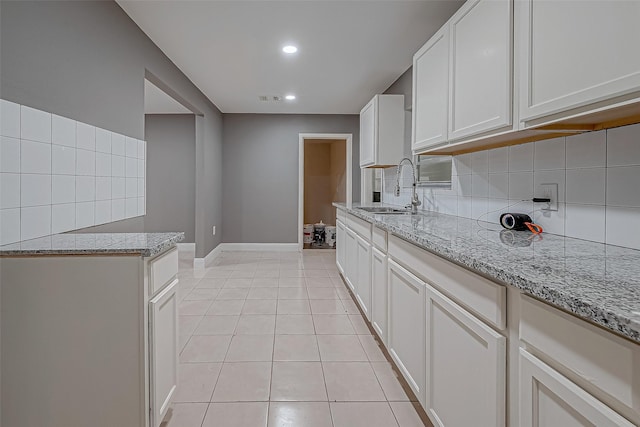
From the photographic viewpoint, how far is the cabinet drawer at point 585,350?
0.62 m

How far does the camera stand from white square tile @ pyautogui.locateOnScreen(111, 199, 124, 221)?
249cm

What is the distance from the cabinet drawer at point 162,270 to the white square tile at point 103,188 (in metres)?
0.94

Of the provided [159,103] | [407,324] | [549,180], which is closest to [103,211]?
[407,324]

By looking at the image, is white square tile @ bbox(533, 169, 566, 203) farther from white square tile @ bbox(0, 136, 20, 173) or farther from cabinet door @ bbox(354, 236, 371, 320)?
white square tile @ bbox(0, 136, 20, 173)

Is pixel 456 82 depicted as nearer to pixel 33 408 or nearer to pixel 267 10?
pixel 267 10

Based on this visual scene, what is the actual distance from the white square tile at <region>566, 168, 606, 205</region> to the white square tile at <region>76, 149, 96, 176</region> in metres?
2.55

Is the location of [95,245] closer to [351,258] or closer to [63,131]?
[63,131]

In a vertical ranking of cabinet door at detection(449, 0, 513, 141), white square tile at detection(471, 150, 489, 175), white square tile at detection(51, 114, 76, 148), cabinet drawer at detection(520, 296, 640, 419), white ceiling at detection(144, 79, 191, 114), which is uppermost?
white ceiling at detection(144, 79, 191, 114)

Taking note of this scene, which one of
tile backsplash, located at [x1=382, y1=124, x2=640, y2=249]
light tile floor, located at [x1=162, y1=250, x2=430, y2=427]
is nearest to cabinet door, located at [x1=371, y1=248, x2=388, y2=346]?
light tile floor, located at [x1=162, y1=250, x2=430, y2=427]

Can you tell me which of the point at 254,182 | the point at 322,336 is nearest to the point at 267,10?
the point at 322,336

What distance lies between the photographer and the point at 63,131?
196 centimetres

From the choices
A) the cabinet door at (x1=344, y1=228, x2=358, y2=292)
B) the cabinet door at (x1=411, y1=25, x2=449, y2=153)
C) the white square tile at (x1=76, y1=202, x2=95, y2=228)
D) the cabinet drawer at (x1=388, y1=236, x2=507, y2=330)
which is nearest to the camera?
the cabinet drawer at (x1=388, y1=236, x2=507, y2=330)

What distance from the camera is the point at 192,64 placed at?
377 cm

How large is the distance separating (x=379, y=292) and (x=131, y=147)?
2.14 meters
